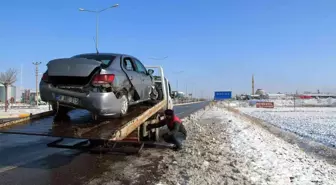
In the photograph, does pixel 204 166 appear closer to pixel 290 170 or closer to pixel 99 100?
pixel 290 170

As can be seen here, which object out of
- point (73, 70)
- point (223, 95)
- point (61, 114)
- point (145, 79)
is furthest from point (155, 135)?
point (223, 95)

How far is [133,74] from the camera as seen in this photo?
8094 mm

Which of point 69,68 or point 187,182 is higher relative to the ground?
point 69,68

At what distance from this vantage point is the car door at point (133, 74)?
25.7 feet

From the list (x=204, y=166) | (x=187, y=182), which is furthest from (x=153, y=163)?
(x=187, y=182)

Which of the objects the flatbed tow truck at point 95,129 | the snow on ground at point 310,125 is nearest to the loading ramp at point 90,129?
the flatbed tow truck at point 95,129

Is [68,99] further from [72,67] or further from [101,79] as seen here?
[101,79]

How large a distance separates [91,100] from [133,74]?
1852mm

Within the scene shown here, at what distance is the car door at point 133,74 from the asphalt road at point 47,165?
6.05 ft

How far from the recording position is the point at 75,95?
6621mm

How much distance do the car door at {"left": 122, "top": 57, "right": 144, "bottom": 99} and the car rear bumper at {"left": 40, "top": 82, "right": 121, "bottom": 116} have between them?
1.05 m

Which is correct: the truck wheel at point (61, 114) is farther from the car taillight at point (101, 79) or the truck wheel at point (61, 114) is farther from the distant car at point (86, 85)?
the car taillight at point (101, 79)

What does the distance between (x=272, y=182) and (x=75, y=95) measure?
4224 millimetres

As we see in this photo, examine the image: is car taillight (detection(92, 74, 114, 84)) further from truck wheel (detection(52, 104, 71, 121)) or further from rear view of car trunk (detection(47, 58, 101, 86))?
truck wheel (detection(52, 104, 71, 121))
